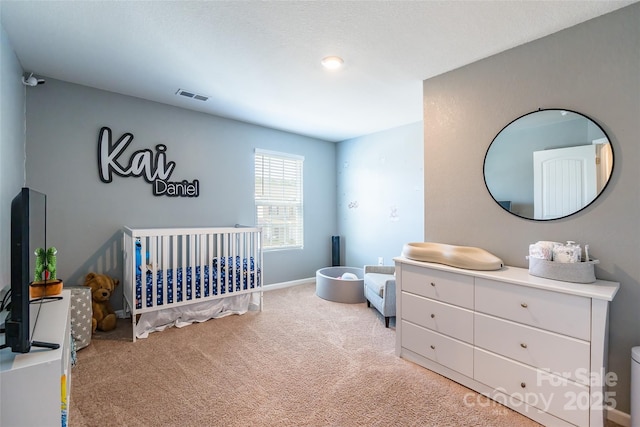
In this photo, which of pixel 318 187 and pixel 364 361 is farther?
pixel 318 187

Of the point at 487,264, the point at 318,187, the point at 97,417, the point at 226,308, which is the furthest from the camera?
the point at 318,187

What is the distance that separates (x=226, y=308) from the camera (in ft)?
10.4

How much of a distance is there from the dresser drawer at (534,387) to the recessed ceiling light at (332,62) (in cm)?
225

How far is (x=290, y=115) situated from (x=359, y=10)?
1957 millimetres

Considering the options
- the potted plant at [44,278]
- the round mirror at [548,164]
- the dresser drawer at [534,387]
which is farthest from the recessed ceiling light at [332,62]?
the potted plant at [44,278]

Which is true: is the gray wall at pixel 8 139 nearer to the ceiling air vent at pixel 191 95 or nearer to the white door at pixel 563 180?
the ceiling air vent at pixel 191 95

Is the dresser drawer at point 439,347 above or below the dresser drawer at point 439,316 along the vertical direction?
below

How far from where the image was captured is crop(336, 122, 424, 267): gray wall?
3.79 meters

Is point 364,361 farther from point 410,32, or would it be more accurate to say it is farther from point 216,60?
point 216,60

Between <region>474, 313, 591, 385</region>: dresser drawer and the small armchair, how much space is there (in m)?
0.99

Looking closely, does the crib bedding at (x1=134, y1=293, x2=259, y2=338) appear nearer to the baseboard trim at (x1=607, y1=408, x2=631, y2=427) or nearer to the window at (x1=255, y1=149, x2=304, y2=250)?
the window at (x1=255, y1=149, x2=304, y2=250)

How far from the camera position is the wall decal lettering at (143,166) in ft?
9.55

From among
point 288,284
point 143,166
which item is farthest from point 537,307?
point 143,166

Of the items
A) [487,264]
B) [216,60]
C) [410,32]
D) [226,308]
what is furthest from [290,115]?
[487,264]
